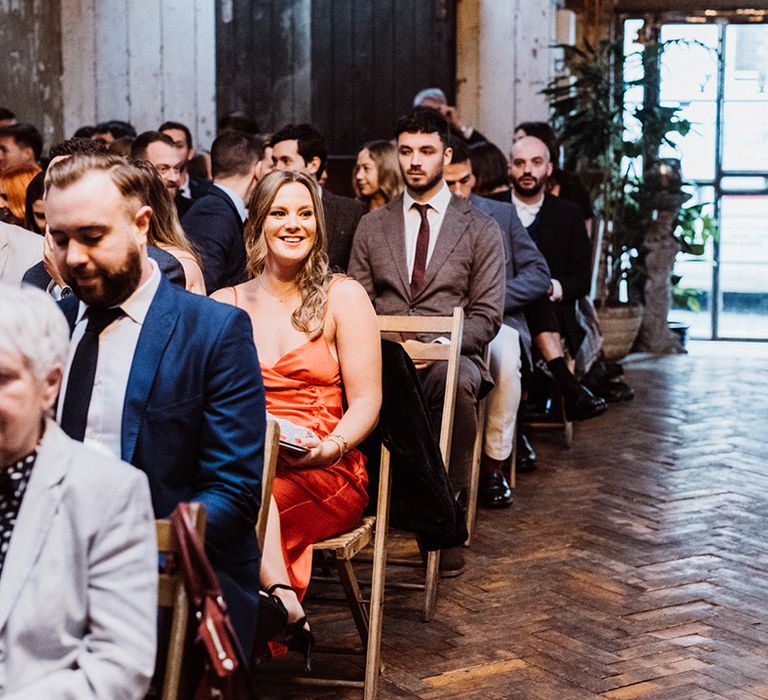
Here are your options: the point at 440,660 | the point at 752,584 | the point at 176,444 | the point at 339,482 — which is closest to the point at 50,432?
the point at 176,444

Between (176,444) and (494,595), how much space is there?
2.20 m

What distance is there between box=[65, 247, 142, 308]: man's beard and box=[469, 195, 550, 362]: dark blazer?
11.9 feet

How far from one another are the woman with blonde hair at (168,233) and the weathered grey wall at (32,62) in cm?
492

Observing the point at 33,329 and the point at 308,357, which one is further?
the point at 308,357

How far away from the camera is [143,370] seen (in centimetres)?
222

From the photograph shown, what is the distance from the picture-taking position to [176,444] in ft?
7.43

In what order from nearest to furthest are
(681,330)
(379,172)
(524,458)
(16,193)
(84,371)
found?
(84,371), (16,193), (524,458), (379,172), (681,330)

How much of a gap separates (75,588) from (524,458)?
14.5 feet

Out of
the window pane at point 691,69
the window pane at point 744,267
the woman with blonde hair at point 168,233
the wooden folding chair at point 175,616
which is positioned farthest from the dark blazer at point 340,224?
the window pane at point 744,267

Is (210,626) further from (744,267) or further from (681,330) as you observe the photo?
(744,267)

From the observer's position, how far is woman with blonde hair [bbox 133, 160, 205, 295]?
3.34 m

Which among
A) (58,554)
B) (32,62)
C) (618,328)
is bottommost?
(618,328)

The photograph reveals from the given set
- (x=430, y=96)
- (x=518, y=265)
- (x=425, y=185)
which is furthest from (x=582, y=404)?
(x=430, y=96)

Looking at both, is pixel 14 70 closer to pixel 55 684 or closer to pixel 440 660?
pixel 440 660
